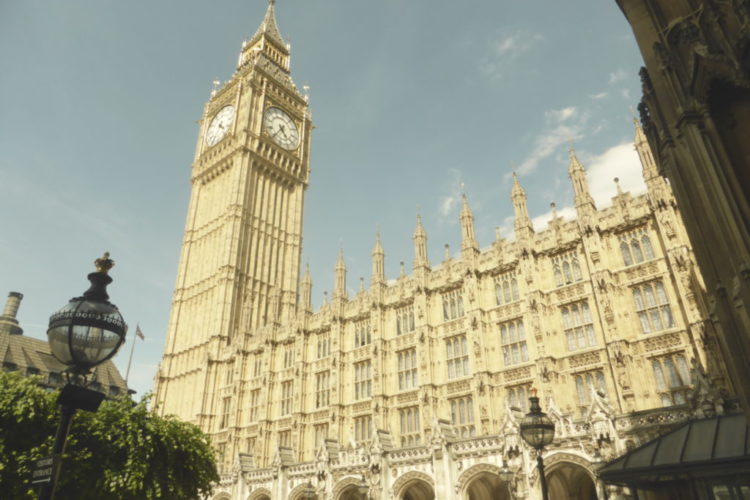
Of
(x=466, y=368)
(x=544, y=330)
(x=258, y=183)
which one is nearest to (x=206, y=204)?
(x=258, y=183)

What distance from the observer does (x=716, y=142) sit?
8836 mm

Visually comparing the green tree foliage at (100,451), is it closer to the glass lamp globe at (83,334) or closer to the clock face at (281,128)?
the glass lamp globe at (83,334)

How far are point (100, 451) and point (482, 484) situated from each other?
18.4 meters

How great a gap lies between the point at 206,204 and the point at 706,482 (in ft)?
190

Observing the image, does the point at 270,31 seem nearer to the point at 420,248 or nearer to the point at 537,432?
the point at 420,248

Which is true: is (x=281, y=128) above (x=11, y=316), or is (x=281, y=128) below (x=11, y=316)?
above

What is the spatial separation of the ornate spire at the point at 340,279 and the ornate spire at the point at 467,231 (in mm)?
11572

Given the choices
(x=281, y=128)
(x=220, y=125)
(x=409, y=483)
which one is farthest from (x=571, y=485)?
(x=220, y=125)

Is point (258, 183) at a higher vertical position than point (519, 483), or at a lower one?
higher

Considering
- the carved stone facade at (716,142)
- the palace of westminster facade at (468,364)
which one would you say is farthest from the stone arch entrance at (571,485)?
the carved stone facade at (716,142)

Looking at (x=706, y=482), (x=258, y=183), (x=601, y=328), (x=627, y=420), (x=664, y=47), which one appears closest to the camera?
(x=664, y=47)

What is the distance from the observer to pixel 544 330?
28.8 metres

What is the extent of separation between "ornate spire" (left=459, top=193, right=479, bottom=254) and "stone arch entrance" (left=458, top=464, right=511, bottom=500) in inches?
555

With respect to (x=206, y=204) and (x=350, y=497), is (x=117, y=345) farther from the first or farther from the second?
(x=206, y=204)
